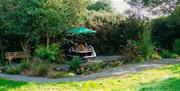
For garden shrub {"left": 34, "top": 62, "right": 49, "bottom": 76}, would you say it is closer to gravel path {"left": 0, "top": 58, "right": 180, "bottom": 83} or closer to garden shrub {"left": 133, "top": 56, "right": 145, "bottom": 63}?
gravel path {"left": 0, "top": 58, "right": 180, "bottom": 83}

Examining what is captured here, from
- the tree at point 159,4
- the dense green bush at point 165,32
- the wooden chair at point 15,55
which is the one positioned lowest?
the wooden chair at point 15,55

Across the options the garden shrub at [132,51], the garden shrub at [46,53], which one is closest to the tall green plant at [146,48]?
the garden shrub at [132,51]

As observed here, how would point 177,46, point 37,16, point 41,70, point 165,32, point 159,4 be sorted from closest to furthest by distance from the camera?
point 41,70, point 37,16, point 177,46, point 159,4, point 165,32

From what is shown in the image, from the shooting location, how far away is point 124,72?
15219mm

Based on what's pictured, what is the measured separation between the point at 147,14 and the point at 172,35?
2.10 meters

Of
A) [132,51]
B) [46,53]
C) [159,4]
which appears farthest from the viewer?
[159,4]

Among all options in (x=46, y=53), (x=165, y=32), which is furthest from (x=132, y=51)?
(x=165, y=32)

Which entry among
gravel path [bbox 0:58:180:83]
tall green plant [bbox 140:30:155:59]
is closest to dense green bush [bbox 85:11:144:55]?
tall green plant [bbox 140:30:155:59]

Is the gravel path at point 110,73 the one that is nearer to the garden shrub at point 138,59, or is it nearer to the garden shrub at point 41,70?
the garden shrub at point 138,59

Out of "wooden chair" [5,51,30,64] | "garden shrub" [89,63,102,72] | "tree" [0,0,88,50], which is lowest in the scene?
"garden shrub" [89,63,102,72]

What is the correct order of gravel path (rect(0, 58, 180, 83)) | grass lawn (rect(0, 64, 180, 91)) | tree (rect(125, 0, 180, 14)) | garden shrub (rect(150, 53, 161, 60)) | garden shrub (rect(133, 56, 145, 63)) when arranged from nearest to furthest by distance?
grass lawn (rect(0, 64, 180, 91)) → gravel path (rect(0, 58, 180, 83)) → garden shrub (rect(133, 56, 145, 63)) → garden shrub (rect(150, 53, 161, 60)) → tree (rect(125, 0, 180, 14))

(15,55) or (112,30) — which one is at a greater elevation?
(112,30)

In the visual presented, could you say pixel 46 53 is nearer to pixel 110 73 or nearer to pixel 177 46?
pixel 110 73

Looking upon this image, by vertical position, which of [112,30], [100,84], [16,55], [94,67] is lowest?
[100,84]
